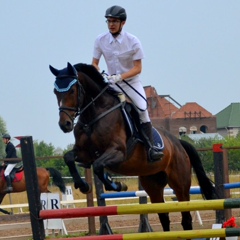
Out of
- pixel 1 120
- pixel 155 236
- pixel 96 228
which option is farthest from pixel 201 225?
pixel 1 120

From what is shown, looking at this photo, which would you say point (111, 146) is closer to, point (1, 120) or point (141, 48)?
point (141, 48)

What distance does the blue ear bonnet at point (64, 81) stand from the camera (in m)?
7.94

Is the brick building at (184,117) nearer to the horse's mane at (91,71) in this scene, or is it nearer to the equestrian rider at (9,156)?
the equestrian rider at (9,156)

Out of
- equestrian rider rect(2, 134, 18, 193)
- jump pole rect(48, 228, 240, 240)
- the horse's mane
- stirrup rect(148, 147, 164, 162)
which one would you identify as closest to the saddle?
stirrup rect(148, 147, 164, 162)

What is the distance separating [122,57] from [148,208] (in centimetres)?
250

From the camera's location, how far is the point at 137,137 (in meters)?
8.85

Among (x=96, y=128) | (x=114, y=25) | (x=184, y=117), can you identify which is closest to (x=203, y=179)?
(x=96, y=128)

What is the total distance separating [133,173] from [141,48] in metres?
1.40

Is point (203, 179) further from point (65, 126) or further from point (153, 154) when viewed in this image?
point (65, 126)

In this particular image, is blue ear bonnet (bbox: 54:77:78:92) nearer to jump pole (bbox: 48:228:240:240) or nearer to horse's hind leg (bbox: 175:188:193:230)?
jump pole (bbox: 48:228:240:240)

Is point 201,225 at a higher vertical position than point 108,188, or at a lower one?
lower

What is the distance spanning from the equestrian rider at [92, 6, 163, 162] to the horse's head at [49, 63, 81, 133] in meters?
0.68

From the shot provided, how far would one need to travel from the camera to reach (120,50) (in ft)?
28.6

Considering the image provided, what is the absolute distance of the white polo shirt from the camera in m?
8.70
